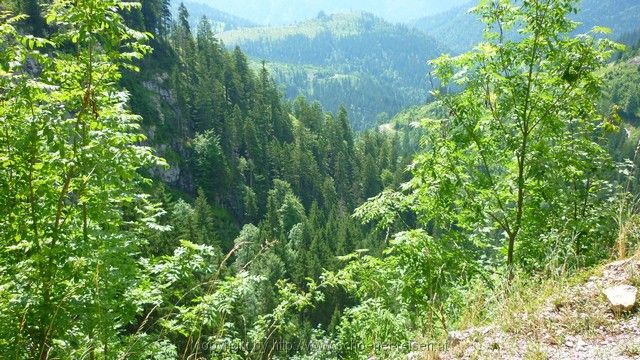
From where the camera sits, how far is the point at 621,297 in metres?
4.55

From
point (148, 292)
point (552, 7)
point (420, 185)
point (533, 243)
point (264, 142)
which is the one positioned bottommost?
point (264, 142)

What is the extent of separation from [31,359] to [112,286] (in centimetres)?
119

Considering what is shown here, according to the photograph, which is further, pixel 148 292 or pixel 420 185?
pixel 420 185

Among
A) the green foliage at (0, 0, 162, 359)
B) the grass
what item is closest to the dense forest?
the green foliage at (0, 0, 162, 359)

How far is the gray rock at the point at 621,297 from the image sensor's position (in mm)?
4453

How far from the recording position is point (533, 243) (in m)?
8.23

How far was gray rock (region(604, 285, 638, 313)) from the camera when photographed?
445 cm

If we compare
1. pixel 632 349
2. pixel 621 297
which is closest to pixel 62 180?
pixel 632 349

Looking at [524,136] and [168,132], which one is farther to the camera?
[168,132]

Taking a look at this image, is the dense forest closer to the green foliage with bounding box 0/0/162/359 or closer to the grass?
the green foliage with bounding box 0/0/162/359

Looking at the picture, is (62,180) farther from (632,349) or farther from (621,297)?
(621,297)

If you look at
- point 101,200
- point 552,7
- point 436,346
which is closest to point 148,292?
point 101,200

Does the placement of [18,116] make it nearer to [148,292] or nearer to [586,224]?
[148,292]

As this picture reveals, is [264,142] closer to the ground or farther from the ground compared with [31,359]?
closer to the ground
